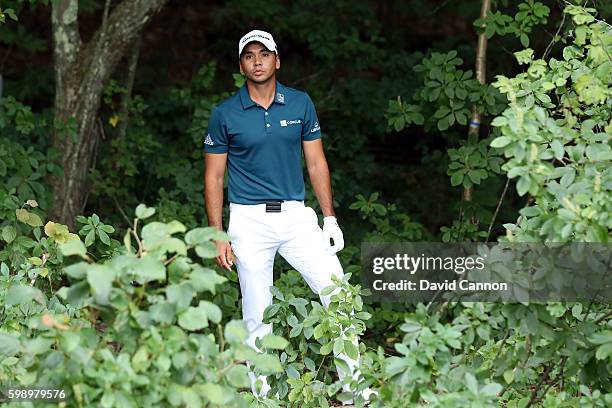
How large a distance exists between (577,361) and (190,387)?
5.24 feet

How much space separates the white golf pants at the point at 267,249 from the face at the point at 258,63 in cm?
64

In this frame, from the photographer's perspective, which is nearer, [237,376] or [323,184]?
[237,376]

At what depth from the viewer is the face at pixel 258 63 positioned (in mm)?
5211

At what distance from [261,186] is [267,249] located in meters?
0.33

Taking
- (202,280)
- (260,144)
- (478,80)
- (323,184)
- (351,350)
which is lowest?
(351,350)

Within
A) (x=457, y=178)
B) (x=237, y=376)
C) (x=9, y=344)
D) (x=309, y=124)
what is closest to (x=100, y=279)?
(x=9, y=344)

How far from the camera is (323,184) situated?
5461mm

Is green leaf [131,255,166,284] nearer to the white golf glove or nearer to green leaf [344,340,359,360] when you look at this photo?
green leaf [344,340,359,360]

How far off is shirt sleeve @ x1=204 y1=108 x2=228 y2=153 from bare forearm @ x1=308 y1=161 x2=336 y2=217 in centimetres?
50

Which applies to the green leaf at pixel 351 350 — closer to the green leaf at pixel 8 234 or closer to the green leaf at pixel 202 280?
the green leaf at pixel 202 280

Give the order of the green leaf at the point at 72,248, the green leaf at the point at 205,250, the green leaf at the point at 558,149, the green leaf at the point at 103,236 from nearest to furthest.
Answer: the green leaf at the point at 72,248
the green leaf at the point at 205,250
the green leaf at the point at 558,149
the green leaf at the point at 103,236

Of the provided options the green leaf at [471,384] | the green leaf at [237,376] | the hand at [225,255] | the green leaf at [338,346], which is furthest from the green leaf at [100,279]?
the hand at [225,255]

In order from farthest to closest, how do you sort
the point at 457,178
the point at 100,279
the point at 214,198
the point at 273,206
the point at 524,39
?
the point at 457,178, the point at 524,39, the point at 214,198, the point at 273,206, the point at 100,279

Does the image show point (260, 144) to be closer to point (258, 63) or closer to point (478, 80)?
point (258, 63)
